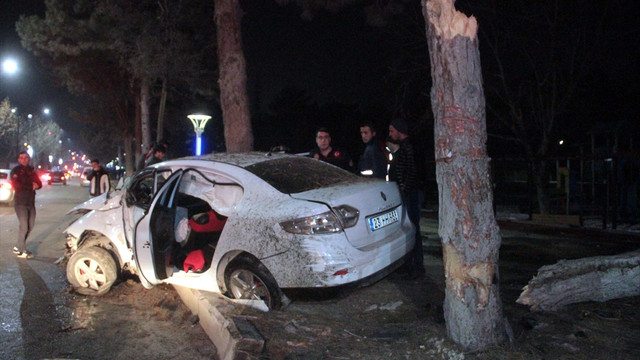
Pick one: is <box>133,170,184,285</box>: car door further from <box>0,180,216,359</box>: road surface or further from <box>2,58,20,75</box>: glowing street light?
<box>2,58,20,75</box>: glowing street light

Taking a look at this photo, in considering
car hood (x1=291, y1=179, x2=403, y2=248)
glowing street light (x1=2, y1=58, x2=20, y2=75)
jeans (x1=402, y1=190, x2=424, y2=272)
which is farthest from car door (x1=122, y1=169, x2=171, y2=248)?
glowing street light (x1=2, y1=58, x2=20, y2=75)

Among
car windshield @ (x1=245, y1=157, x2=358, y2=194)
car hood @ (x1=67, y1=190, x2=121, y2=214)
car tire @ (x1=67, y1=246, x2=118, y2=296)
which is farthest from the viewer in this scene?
car hood @ (x1=67, y1=190, x2=121, y2=214)

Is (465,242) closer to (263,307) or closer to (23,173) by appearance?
(263,307)

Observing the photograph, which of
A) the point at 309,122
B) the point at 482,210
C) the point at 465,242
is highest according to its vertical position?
the point at 309,122

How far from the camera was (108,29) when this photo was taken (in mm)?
23828

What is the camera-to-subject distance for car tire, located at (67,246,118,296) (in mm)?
6043

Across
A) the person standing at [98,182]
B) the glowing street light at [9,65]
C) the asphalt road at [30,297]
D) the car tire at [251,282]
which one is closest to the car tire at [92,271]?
the asphalt road at [30,297]

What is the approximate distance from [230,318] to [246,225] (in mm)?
877

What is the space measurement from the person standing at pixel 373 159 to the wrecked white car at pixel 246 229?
913mm

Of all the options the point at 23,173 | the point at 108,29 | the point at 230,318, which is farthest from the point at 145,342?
the point at 108,29

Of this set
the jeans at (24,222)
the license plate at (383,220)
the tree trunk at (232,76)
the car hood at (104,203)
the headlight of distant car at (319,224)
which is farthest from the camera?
the tree trunk at (232,76)

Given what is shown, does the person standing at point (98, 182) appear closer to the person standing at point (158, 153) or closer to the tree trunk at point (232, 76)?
the person standing at point (158, 153)

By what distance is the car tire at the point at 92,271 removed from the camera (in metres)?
6.04

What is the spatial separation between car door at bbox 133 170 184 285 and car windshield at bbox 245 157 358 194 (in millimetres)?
910
